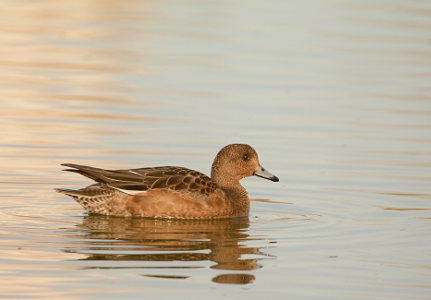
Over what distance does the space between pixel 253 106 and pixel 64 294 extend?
8287 mm

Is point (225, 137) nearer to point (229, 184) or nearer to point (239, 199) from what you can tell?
point (229, 184)

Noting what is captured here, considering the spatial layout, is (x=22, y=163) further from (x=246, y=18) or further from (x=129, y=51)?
(x=246, y=18)

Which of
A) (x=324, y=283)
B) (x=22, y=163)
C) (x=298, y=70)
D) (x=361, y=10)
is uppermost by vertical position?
(x=361, y=10)

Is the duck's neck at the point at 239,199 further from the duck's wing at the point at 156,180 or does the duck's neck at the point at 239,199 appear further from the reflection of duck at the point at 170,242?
the duck's wing at the point at 156,180

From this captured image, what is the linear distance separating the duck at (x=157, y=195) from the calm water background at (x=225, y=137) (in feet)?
0.68

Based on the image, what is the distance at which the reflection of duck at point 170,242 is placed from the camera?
978cm

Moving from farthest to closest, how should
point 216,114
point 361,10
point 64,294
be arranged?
point 361,10 < point 216,114 < point 64,294

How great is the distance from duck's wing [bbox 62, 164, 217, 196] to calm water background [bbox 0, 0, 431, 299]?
0.39 m

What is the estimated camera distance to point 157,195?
12094mm

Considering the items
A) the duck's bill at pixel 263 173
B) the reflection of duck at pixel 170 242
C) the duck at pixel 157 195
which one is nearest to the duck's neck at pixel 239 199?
the duck at pixel 157 195

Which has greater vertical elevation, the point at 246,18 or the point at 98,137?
the point at 246,18

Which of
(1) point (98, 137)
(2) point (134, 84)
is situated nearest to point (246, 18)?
(2) point (134, 84)

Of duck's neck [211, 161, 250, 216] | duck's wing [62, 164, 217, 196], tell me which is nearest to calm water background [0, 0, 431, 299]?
duck's neck [211, 161, 250, 216]

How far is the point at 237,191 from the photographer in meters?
12.5
